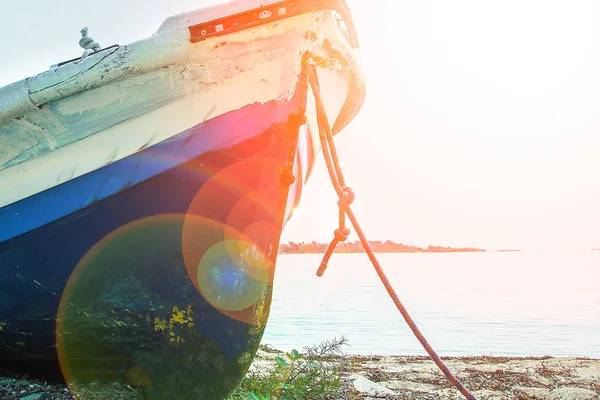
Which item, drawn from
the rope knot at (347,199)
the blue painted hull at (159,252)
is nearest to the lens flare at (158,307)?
the blue painted hull at (159,252)

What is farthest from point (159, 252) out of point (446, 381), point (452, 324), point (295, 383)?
point (452, 324)

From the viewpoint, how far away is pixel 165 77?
238 cm

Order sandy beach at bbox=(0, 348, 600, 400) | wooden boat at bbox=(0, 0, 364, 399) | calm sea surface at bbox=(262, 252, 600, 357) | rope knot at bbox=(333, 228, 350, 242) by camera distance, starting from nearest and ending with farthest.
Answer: wooden boat at bbox=(0, 0, 364, 399)
rope knot at bbox=(333, 228, 350, 242)
sandy beach at bbox=(0, 348, 600, 400)
calm sea surface at bbox=(262, 252, 600, 357)

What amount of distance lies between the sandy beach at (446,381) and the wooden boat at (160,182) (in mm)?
449

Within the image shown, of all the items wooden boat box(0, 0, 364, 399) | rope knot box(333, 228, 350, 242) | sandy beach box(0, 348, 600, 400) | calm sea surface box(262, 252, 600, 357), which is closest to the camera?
wooden boat box(0, 0, 364, 399)

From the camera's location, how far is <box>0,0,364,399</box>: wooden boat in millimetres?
2359

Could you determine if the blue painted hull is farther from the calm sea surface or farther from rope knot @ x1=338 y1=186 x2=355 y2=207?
the calm sea surface

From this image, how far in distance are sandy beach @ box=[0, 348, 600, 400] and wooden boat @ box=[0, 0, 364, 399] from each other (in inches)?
17.7

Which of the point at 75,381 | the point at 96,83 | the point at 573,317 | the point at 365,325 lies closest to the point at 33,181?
the point at 96,83

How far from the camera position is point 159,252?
8.02 ft

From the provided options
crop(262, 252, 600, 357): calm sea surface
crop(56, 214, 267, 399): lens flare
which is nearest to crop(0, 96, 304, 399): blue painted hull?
crop(56, 214, 267, 399): lens flare

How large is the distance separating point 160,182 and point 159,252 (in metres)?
0.36

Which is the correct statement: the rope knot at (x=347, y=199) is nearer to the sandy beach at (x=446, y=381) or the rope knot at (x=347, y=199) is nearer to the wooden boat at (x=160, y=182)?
the wooden boat at (x=160, y=182)

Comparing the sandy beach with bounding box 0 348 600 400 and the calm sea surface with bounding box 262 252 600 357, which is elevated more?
the sandy beach with bounding box 0 348 600 400
